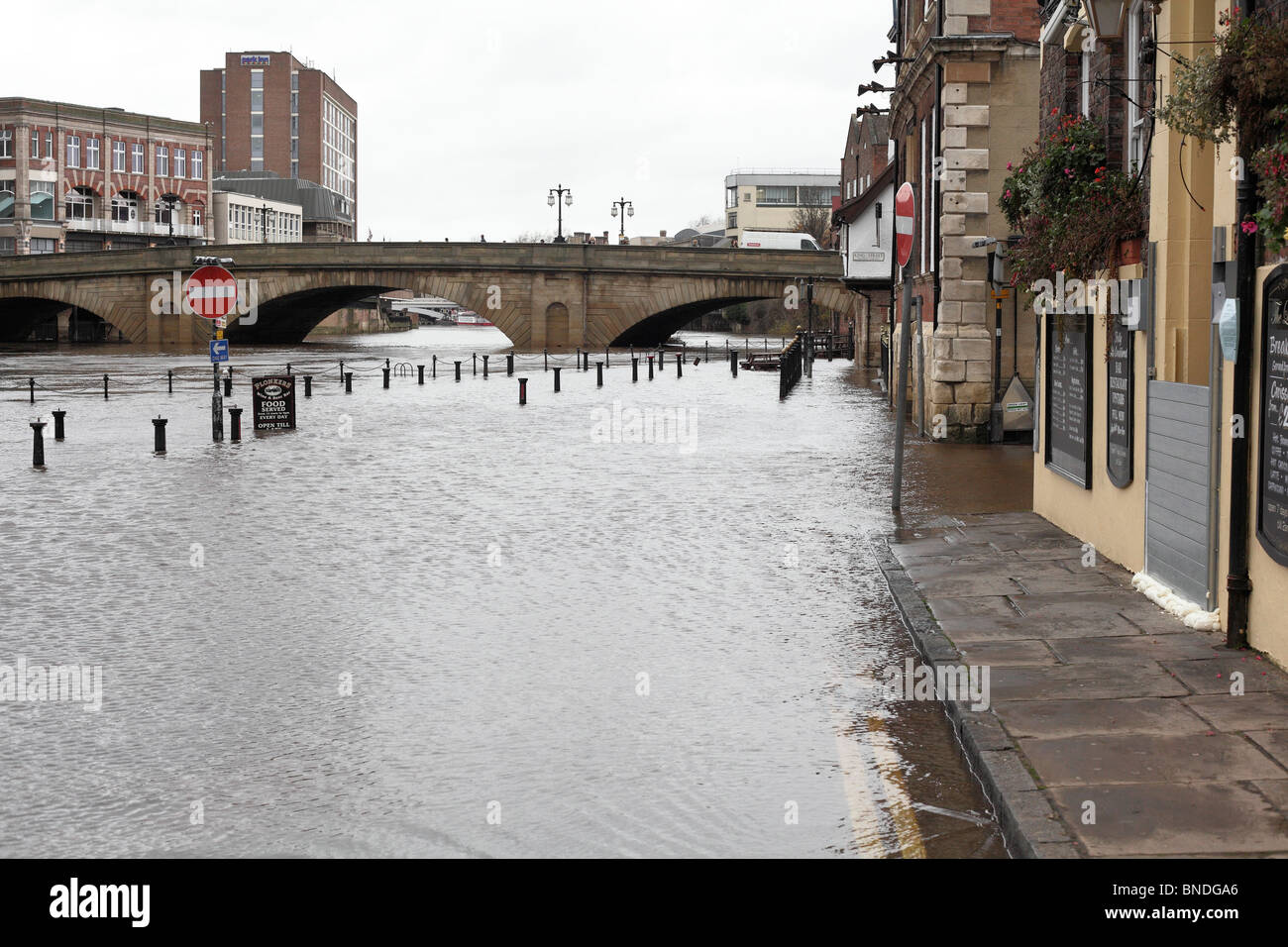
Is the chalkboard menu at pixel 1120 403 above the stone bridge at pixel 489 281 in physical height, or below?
below

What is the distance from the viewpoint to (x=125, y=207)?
118062 millimetres

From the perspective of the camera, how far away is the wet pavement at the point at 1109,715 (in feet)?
18.8

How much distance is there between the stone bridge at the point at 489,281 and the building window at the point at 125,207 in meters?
30.3

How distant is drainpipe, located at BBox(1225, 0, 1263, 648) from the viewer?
8.88 metres

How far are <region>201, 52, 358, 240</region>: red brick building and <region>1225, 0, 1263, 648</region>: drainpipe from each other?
148765mm

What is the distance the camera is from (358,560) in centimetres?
1258

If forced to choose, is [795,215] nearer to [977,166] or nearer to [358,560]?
[977,166]

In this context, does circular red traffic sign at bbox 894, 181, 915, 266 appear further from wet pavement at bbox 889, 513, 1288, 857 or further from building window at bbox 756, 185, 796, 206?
building window at bbox 756, 185, 796, 206

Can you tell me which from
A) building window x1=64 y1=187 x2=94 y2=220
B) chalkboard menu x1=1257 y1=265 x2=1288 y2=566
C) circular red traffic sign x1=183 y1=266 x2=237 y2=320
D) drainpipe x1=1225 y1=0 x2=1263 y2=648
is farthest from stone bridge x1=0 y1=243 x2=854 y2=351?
chalkboard menu x1=1257 y1=265 x2=1288 y2=566

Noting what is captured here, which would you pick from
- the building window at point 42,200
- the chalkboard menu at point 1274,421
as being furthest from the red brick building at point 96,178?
the chalkboard menu at point 1274,421

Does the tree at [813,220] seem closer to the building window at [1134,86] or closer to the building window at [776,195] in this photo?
the building window at [776,195]

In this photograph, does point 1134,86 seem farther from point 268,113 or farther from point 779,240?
point 268,113
